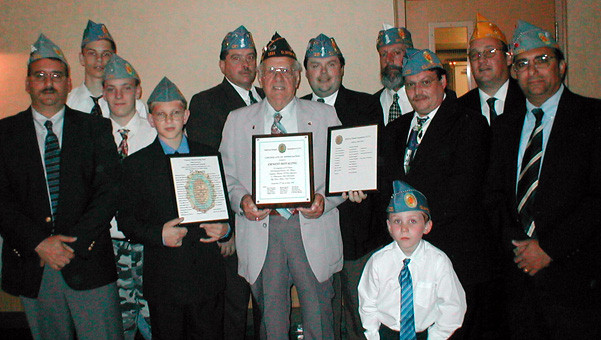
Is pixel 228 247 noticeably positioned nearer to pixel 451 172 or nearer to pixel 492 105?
pixel 451 172

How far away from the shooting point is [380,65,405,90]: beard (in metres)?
3.55

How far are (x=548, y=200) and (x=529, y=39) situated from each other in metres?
0.96

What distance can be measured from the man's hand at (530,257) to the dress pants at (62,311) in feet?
8.01

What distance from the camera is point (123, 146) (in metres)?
3.16

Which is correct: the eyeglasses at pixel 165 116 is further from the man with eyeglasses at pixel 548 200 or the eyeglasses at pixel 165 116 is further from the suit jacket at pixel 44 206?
the man with eyeglasses at pixel 548 200

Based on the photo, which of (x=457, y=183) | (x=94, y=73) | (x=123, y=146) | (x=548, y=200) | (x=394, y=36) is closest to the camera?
(x=548, y=200)

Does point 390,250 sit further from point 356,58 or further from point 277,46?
point 356,58

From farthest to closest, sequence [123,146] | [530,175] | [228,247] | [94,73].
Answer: [94,73] → [123,146] → [228,247] → [530,175]

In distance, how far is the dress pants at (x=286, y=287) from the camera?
8.66ft

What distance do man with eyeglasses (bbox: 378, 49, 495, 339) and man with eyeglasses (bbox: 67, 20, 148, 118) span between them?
2123 mm

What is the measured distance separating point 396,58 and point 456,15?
1565 mm

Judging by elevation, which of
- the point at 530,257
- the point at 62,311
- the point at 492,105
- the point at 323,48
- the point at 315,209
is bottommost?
the point at 62,311

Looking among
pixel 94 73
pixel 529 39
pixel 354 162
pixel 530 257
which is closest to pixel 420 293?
pixel 530 257

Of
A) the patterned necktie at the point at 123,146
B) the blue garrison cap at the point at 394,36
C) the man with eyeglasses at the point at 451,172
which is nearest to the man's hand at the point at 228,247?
the patterned necktie at the point at 123,146
